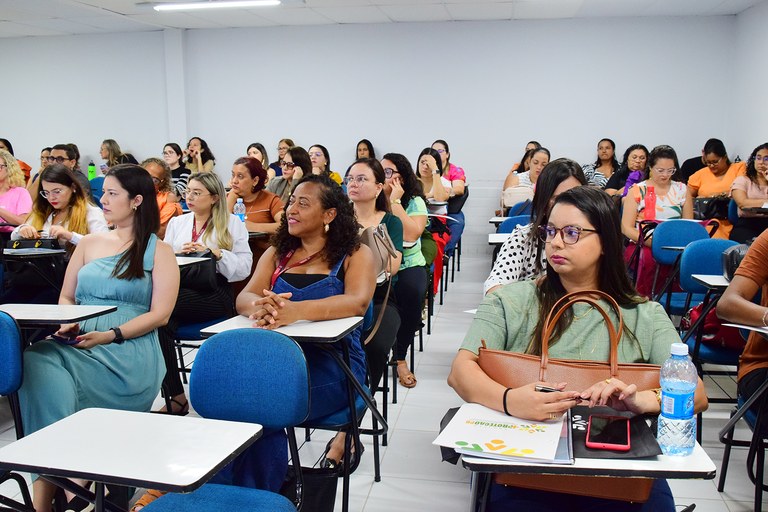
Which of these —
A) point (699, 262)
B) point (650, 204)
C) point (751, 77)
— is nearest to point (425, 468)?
point (699, 262)

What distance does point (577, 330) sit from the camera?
178 centimetres

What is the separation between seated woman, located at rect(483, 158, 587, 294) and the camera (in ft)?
8.77

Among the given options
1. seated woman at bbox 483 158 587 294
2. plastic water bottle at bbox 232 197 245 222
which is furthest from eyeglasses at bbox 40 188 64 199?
seated woman at bbox 483 158 587 294

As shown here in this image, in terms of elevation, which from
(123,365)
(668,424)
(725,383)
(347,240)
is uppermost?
(347,240)

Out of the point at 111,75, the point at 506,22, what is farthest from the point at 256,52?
the point at 506,22

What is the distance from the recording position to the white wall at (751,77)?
7.35 meters

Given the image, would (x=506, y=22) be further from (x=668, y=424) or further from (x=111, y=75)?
(x=668, y=424)

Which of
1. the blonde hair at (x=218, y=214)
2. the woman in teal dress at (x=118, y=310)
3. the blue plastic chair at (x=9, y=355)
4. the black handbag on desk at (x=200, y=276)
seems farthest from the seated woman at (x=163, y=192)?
the blue plastic chair at (x=9, y=355)

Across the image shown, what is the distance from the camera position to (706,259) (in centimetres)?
354

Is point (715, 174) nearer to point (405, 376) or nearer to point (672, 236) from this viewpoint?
point (672, 236)

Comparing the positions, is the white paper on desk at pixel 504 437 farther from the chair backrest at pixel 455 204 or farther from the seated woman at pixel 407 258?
the chair backrest at pixel 455 204

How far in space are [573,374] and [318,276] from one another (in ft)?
4.52

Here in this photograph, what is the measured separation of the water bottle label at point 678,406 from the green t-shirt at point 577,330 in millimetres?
292

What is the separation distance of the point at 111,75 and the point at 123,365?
889 cm
